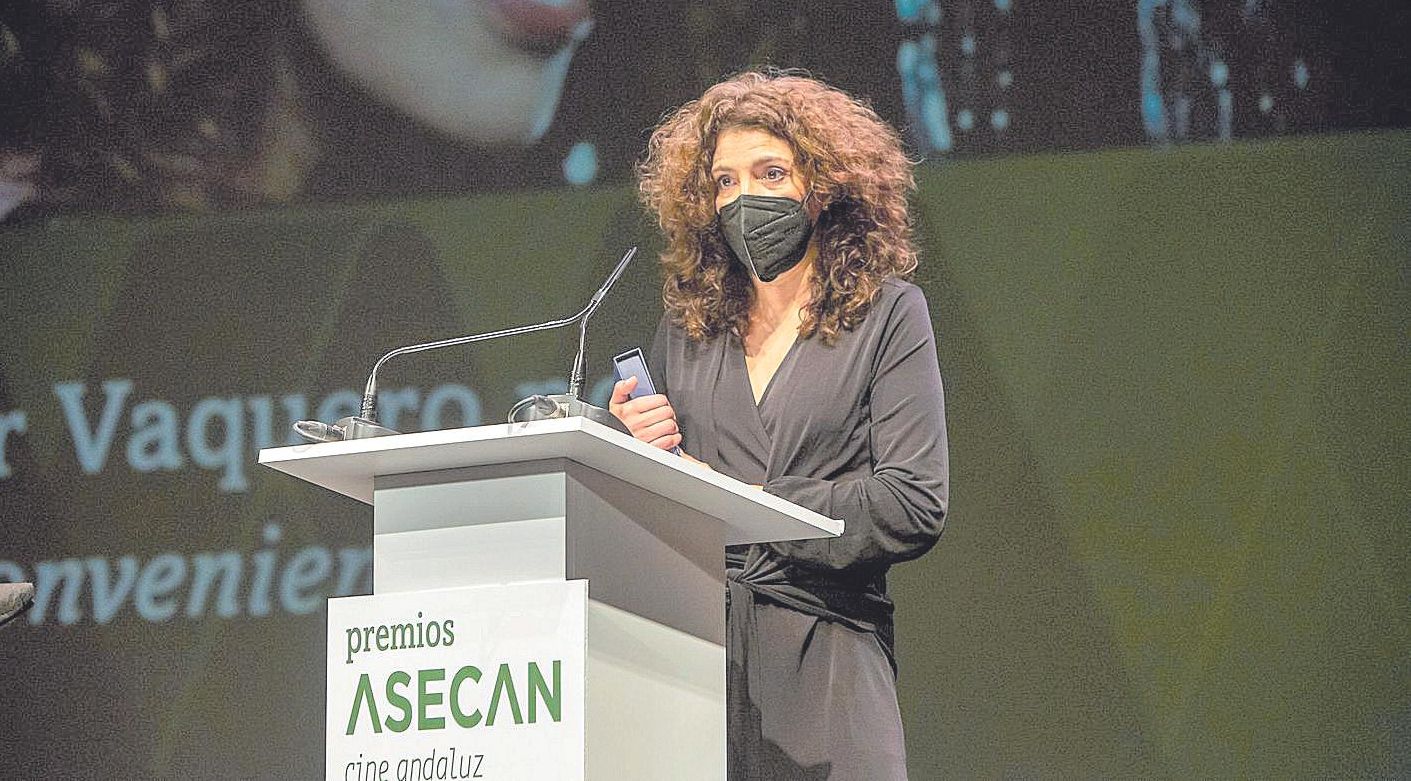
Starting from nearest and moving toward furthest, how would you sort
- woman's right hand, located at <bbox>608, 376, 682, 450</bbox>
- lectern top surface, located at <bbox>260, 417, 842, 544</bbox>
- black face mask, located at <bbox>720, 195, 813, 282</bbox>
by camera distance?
lectern top surface, located at <bbox>260, 417, 842, 544</bbox>, woman's right hand, located at <bbox>608, 376, 682, 450</bbox>, black face mask, located at <bbox>720, 195, 813, 282</bbox>

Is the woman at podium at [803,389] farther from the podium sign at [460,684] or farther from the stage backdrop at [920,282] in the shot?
the stage backdrop at [920,282]

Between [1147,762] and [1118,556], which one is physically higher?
[1118,556]

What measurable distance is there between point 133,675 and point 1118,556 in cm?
248

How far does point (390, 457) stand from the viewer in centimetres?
165

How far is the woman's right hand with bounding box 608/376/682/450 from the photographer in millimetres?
2045

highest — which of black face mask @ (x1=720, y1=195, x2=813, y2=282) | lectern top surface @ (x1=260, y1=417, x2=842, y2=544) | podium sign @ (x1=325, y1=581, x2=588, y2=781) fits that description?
black face mask @ (x1=720, y1=195, x2=813, y2=282)

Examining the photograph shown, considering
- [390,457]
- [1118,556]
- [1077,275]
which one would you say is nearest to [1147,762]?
[1118,556]

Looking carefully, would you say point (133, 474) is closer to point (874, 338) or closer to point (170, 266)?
point (170, 266)

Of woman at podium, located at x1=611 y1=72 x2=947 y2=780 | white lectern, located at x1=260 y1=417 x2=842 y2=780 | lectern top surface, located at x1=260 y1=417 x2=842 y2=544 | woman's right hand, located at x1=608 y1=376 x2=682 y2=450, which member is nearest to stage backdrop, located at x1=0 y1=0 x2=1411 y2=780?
woman at podium, located at x1=611 y1=72 x2=947 y2=780

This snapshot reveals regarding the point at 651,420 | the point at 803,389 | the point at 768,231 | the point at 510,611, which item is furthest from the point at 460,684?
the point at 768,231

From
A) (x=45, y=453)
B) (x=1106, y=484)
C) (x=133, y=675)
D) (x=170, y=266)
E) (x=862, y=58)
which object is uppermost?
(x=862, y=58)

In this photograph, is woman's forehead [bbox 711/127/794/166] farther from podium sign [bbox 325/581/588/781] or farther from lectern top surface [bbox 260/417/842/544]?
podium sign [bbox 325/581/588/781]

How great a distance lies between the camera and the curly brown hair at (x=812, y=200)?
235cm

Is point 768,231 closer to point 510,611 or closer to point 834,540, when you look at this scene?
point 834,540
